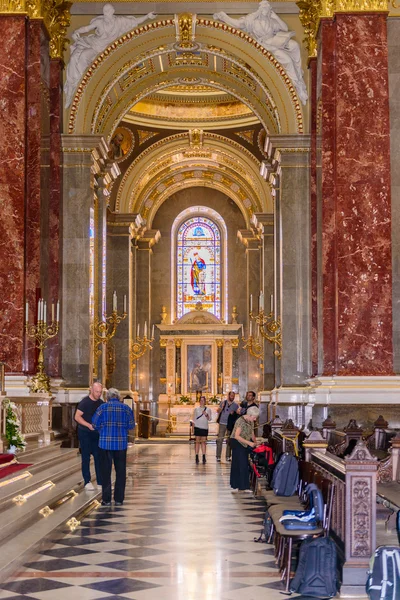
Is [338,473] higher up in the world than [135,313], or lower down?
lower down

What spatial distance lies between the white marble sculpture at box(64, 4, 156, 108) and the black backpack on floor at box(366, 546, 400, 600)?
16198 mm

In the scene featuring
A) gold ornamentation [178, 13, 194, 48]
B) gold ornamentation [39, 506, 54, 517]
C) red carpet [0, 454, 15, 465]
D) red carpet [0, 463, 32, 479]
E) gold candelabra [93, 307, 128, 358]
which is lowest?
gold ornamentation [39, 506, 54, 517]

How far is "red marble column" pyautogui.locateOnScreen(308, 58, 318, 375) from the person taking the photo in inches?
768

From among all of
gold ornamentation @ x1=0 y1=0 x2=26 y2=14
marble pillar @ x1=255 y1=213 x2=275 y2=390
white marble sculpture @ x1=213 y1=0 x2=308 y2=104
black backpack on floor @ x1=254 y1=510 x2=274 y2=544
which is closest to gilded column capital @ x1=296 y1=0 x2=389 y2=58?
white marble sculpture @ x1=213 y1=0 x2=308 y2=104

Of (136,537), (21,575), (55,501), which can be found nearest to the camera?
(21,575)

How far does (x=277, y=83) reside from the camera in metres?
21.3

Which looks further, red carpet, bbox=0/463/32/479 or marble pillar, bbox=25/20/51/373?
marble pillar, bbox=25/20/51/373

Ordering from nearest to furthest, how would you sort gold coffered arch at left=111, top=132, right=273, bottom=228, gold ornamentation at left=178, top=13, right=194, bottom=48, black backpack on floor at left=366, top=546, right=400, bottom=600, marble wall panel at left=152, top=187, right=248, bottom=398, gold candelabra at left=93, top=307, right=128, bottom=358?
black backpack on floor at left=366, top=546, right=400, bottom=600 < gold ornamentation at left=178, top=13, right=194, bottom=48 < gold candelabra at left=93, top=307, right=128, bottom=358 < gold coffered arch at left=111, top=132, right=273, bottom=228 < marble wall panel at left=152, top=187, right=248, bottom=398

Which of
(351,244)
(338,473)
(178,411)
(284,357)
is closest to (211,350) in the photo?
(178,411)

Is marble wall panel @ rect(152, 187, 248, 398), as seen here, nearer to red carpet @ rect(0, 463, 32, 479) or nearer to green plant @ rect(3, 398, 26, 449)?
green plant @ rect(3, 398, 26, 449)

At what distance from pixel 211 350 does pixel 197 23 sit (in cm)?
1825

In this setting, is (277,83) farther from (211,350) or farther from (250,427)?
(211,350)

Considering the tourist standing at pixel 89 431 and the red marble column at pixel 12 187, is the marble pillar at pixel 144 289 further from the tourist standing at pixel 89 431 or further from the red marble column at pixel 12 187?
the tourist standing at pixel 89 431

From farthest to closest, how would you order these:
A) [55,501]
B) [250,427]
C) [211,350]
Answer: [211,350] < [250,427] < [55,501]
